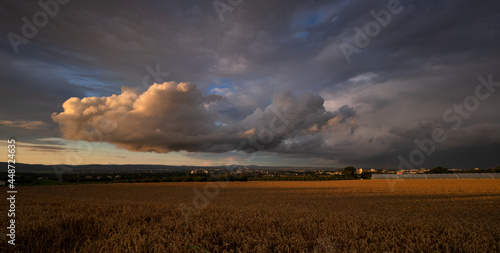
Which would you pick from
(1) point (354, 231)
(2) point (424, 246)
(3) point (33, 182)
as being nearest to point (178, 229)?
(1) point (354, 231)

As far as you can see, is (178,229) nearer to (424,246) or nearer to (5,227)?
(5,227)

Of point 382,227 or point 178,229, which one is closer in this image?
point 178,229

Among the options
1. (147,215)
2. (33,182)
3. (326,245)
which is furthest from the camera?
(33,182)

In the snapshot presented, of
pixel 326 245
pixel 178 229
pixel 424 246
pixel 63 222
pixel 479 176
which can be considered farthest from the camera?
pixel 479 176

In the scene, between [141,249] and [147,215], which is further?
[147,215]

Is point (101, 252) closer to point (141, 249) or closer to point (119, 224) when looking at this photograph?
point (141, 249)

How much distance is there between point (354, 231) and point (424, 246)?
2.88ft

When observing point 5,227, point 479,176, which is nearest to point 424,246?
point 5,227

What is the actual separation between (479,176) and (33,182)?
430 ft

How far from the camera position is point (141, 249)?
8.34 feet

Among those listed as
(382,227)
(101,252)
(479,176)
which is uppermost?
(101,252)

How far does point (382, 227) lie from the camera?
4191mm

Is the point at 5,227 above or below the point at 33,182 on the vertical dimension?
above

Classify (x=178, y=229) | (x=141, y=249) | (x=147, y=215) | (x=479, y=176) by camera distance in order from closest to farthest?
(x=141, y=249) < (x=178, y=229) < (x=147, y=215) < (x=479, y=176)
